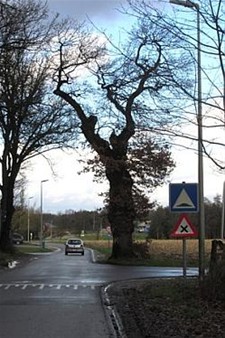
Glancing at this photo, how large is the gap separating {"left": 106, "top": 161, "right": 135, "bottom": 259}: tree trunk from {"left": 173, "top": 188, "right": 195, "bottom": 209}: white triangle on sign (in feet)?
68.6

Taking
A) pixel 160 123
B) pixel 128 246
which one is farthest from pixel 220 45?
pixel 128 246

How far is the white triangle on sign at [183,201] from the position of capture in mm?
17219

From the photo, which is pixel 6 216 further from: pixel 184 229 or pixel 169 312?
pixel 169 312

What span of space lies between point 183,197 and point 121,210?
71.9 feet

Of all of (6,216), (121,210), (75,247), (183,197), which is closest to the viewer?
(183,197)

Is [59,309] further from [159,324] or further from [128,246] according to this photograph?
[128,246]

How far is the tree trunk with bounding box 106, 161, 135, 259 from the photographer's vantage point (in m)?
38.5

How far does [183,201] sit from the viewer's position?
679 inches

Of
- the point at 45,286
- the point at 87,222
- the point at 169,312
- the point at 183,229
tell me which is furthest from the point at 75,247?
the point at 87,222

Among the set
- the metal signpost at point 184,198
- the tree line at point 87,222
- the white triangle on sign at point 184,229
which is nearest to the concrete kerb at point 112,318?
the white triangle on sign at point 184,229

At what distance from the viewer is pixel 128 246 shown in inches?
1519

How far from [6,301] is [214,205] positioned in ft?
277

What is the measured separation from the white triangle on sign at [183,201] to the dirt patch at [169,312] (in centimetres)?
205

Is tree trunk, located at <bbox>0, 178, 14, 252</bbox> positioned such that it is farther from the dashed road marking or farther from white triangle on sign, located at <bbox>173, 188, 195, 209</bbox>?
white triangle on sign, located at <bbox>173, 188, 195, 209</bbox>
